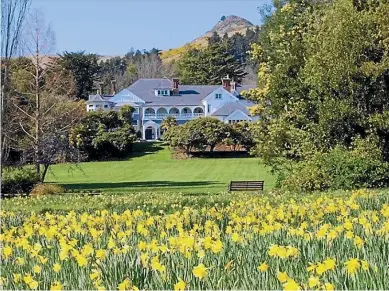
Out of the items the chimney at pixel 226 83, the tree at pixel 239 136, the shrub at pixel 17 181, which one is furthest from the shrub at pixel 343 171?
the chimney at pixel 226 83

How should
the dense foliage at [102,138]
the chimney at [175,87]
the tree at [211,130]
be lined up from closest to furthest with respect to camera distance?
the dense foliage at [102,138]
the tree at [211,130]
the chimney at [175,87]

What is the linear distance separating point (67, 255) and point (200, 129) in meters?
46.3

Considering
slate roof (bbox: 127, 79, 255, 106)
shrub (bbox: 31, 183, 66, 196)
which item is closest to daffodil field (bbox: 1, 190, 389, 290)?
shrub (bbox: 31, 183, 66, 196)

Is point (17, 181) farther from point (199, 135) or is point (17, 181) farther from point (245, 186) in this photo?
point (199, 135)

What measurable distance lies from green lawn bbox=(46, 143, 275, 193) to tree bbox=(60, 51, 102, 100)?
26084 mm

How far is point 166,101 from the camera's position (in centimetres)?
7694

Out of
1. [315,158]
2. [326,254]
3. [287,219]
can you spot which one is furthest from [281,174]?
[326,254]

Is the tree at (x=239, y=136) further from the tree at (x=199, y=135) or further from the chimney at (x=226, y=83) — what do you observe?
the chimney at (x=226, y=83)

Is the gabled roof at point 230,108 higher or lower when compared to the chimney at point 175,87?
lower

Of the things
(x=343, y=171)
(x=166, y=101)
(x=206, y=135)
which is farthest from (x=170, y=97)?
(x=343, y=171)

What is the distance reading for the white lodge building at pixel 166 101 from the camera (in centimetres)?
7388

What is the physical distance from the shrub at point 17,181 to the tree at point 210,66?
62295 millimetres

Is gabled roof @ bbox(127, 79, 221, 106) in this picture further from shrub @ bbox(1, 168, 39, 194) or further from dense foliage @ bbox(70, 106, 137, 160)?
shrub @ bbox(1, 168, 39, 194)

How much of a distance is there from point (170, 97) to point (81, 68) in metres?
11.3
